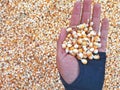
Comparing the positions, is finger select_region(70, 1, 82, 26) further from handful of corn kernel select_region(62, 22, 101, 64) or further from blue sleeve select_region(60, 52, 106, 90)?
blue sleeve select_region(60, 52, 106, 90)

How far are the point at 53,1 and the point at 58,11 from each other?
0.07 m

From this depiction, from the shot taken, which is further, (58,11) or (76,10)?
(58,11)

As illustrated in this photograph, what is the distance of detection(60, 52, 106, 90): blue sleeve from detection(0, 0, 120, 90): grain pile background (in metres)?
0.41

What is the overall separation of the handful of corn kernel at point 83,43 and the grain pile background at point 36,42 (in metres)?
0.37

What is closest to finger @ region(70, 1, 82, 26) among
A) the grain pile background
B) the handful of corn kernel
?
the handful of corn kernel

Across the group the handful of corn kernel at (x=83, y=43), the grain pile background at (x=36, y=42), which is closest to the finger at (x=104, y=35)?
the handful of corn kernel at (x=83, y=43)

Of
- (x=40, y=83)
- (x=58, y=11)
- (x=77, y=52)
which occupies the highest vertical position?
(x=58, y=11)

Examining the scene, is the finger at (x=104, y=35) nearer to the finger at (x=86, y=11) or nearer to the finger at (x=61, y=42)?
the finger at (x=86, y=11)

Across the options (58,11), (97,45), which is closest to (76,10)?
(97,45)

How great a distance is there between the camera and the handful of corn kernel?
188 centimetres

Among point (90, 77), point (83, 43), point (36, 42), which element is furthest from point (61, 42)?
point (36, 42)

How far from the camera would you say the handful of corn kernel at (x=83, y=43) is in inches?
73.9

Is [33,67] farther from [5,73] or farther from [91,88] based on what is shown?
[91,88]

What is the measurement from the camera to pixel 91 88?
1.87 metres
